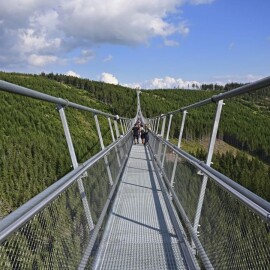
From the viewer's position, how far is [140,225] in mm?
5281

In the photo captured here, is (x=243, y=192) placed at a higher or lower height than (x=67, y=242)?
higher

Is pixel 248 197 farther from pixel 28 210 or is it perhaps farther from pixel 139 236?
pixel 139 236

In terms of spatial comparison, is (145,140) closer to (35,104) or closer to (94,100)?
(35,104)

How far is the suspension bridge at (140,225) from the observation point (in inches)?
72.2

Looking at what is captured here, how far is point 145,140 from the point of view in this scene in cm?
2077

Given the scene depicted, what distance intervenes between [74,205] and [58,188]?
2.35 feet

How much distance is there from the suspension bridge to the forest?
1.19ft

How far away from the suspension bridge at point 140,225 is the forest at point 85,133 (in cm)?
36

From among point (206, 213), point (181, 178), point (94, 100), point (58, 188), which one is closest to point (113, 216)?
point (181, 178)

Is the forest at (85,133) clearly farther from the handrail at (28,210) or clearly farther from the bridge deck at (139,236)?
the handrail at (28,210)

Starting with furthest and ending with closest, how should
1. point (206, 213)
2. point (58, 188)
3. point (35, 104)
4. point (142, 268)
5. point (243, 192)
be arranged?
point (35, 104)
point (142, 268)
point (206, 213)
point (58, 188)
point (243, 192)

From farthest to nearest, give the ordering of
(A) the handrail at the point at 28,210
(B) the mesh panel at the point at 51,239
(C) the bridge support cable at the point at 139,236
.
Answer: (C) the bridge support cable at the point at 139,236
(B) the mesh panel at the point at 51,239
(A) the handrail at the point at 28,210

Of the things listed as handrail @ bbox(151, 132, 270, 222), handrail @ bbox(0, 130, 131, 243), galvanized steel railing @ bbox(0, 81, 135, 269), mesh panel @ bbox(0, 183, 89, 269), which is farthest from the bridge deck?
handrail @ bbox(0, 130, 131, 243)

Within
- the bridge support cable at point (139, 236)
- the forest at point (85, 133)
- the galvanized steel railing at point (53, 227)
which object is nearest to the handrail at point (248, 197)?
the forest at point (85, 133)
